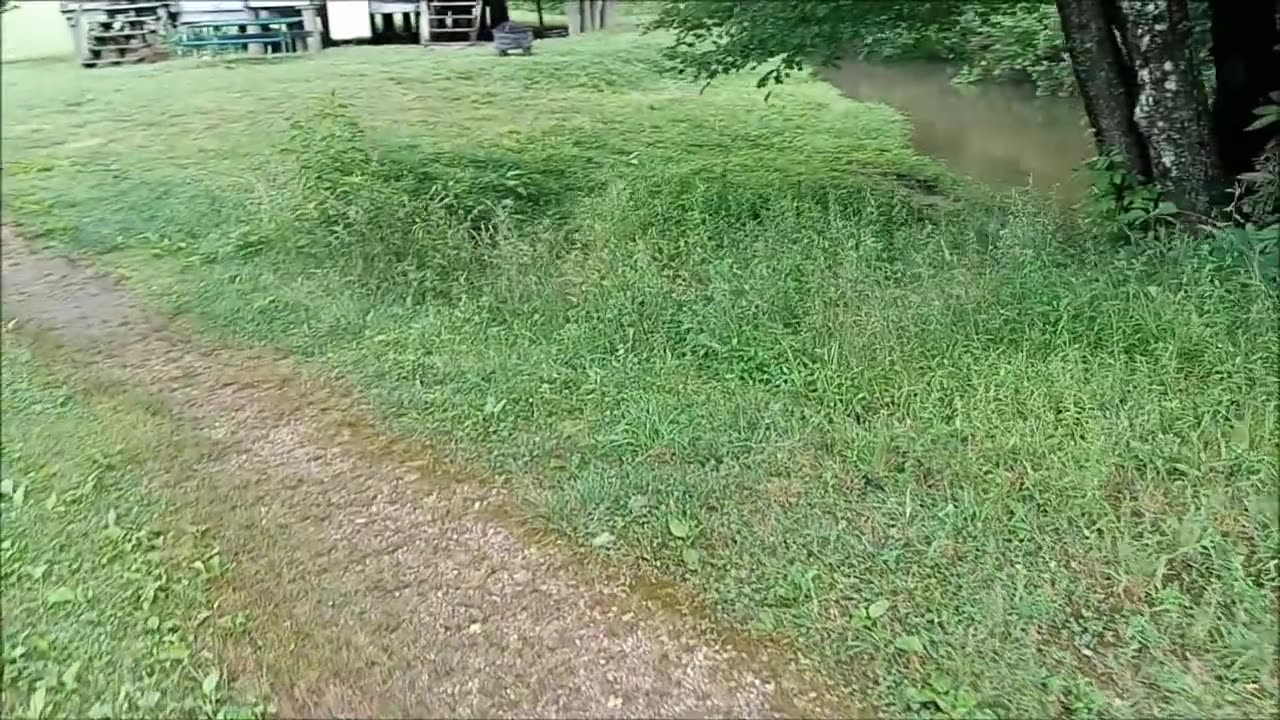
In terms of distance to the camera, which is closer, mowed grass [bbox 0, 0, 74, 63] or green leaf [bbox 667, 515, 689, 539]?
mowed grass [bbox 0, 0, 74, 63]

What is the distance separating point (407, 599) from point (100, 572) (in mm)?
809

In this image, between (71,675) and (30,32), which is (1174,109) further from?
(71,675)

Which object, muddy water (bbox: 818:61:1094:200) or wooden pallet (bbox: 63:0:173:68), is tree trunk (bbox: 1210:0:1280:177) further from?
wooden pallet (bbox: 63:0:173:68)

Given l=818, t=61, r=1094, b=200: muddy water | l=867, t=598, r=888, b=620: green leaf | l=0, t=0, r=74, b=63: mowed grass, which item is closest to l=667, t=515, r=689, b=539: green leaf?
l=867, t=598, r=888, b=620: green leaf

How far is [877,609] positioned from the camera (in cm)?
235

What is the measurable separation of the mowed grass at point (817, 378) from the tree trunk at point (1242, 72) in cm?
82

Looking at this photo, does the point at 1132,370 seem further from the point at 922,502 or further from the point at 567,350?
the point at 567,350

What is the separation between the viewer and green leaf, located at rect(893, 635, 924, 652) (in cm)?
223

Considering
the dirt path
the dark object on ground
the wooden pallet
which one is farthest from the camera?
the dark object on ground

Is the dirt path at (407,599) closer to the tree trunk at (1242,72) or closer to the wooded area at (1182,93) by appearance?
the wooded area at (1182,93)

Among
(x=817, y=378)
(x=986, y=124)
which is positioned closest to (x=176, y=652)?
(x=817, y=378)

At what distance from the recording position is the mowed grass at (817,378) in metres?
2.30

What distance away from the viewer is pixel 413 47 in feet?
45.6

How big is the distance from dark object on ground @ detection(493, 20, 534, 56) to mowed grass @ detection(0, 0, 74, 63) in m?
11.0
